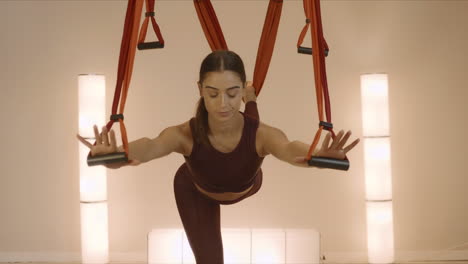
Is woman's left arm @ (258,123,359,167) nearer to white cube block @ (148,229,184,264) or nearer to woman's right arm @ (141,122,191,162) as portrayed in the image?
woman's right arm @ (141,122,191,162)

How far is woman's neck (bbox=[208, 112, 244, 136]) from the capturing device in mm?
2195

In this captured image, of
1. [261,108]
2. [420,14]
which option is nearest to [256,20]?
[261,108]

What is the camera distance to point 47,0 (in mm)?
4480

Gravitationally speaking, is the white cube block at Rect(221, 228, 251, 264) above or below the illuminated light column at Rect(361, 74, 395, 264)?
below

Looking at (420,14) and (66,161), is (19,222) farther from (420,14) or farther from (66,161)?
(420,14)

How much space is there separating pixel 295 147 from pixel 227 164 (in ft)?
0.88

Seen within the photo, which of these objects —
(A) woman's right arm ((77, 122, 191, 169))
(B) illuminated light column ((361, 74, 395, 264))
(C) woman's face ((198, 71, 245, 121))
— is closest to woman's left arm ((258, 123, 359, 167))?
(C) woman's face ((198, 71, 245, 121))

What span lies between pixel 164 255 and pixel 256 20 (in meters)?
1.73

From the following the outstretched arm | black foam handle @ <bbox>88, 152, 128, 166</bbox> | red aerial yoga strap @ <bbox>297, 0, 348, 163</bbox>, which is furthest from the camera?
the outstretched arm

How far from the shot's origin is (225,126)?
2197 millimetres

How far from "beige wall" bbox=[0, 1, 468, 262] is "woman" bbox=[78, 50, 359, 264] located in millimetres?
2133

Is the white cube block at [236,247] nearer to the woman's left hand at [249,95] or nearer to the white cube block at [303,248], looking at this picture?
the white cube block at [303,248]

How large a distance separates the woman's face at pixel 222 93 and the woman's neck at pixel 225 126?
0.07 meters

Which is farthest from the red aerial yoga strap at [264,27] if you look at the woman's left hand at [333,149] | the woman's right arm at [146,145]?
the woman's left hand at [333,149]
